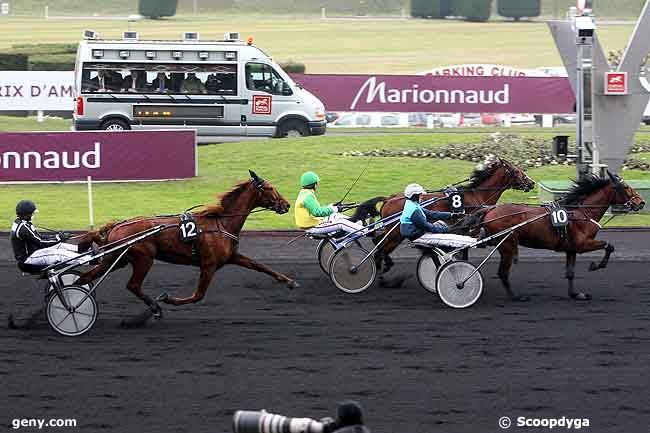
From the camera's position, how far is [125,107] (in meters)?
25.4

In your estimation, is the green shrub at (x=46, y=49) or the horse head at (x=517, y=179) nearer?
the horse head at (x=517, y=179)

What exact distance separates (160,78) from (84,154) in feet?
20.9

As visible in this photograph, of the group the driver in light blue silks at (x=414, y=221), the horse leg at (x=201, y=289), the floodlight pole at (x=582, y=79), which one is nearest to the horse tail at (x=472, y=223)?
the driver in light blue silks at (x=414, y=221)

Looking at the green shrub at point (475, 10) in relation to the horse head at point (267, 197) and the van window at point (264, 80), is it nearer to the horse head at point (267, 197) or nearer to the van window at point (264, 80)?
the van window at point (264, 80)

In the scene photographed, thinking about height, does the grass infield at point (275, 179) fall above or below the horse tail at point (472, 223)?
below

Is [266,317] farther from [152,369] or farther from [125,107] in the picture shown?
[125,107]

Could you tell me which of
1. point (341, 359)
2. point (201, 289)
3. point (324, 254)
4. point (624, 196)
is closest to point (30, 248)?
point (201, 289)

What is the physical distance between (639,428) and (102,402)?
3914mm

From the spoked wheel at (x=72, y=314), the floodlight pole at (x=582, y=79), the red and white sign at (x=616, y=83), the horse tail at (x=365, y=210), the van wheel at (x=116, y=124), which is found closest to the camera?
the spoked wheel at (x=72, y=314)

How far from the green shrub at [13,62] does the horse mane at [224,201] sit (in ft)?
88.5

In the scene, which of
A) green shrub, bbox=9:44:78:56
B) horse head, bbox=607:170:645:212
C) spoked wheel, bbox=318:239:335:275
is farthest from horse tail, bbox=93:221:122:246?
green shrub, bbox=9:44:78:56

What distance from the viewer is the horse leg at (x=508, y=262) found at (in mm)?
12242

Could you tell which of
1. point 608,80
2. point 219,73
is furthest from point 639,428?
point 219,73

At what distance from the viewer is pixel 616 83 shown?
59.9 ft
